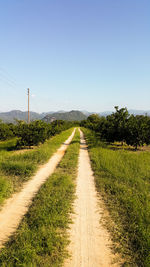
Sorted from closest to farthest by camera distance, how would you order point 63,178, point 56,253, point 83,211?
point 56,253 → point 83,211 → point 63,178

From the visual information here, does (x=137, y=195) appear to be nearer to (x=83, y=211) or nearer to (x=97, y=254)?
(x=83, y=211)

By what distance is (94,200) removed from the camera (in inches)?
216

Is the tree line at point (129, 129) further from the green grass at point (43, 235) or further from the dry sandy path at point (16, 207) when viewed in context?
the green grass at point (43, 235)

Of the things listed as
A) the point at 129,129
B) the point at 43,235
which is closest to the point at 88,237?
the point at 43,235

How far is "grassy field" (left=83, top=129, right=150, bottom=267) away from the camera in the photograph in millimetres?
3367

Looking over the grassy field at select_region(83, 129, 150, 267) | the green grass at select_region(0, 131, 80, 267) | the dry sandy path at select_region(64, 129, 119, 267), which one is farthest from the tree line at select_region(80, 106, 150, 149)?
the green grass at select_region(0, 131, 80, 267)

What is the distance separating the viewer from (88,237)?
3.73 m

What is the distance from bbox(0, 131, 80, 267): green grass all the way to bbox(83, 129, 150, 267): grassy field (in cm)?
140

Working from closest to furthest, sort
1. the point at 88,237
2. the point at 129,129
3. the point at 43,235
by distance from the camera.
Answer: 1. the point at 43,235
2. the point at 88,237
3. the point at 129,129

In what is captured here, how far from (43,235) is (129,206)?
9.66 feet

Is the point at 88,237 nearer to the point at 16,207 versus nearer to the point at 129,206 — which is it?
the point at 129,206

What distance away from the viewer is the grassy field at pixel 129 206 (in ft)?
11.0

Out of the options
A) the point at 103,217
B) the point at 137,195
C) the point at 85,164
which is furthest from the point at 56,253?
the point at 85,164

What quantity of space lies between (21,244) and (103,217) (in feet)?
7.96
